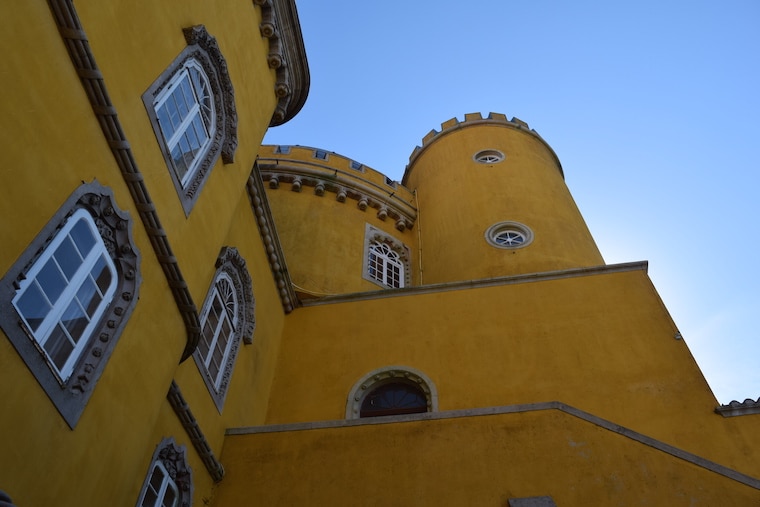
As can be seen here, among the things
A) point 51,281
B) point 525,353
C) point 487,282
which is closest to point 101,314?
point 51,281

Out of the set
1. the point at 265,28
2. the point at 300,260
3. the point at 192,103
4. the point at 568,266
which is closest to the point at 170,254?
the point at 192,103

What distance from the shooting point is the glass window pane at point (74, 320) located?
18.7 ft

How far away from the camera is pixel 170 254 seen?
719 centimetres

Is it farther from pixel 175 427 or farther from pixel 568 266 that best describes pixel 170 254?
pixel 568 266

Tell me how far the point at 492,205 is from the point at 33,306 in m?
14.5

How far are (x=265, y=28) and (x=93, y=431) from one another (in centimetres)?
754

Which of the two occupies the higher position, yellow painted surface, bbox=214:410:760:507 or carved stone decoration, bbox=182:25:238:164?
carved stone decoration, bbox=182:25:238:164

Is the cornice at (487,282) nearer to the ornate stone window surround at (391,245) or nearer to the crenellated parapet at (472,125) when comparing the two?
the ornate stone window surround at (391,245)

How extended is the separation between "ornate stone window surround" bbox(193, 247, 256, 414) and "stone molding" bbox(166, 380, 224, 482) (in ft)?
2.62

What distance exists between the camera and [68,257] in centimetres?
575

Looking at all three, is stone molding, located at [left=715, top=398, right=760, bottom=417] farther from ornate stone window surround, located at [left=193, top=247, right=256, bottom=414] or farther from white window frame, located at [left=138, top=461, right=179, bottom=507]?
white window frame, located at [left=138, top=461, right=179, bottom=507]

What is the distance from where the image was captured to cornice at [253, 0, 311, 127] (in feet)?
36.5

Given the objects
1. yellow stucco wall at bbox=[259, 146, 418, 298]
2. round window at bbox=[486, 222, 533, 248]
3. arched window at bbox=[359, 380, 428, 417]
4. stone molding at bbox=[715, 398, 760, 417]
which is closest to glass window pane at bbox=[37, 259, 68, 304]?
arched window at bbox=[359, 380, 428, 417]

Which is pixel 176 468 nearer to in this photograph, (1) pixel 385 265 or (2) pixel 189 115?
(2) pixel 189 115
